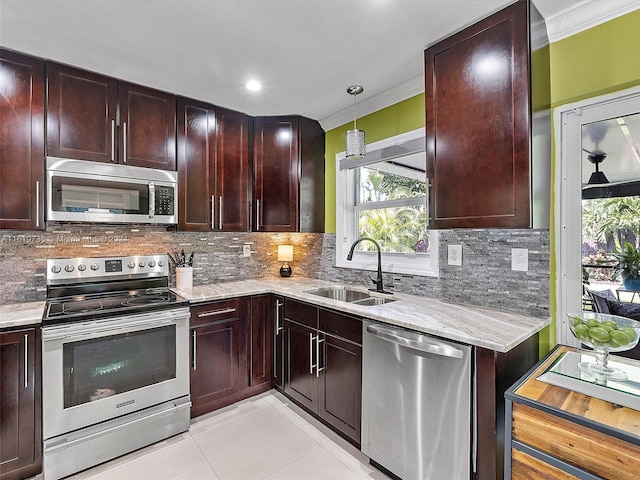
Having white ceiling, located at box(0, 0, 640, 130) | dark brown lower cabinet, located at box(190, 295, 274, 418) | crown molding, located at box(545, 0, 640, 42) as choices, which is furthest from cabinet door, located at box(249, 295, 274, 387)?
crown molding, located at box(545, 0, 640, 42)

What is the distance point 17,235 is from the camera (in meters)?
2.23

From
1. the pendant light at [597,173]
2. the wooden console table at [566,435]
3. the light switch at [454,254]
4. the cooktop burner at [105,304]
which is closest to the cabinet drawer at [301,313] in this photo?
the cooktop burner at [105,304]

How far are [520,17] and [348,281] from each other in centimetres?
217

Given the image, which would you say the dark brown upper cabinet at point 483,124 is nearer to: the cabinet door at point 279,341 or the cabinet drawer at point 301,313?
the cabinet drawer at point 301,313

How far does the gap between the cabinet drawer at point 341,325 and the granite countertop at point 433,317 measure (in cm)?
6

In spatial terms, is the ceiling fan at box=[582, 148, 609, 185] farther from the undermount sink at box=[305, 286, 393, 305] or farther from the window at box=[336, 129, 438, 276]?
the undermount sink at box=[305, 286, 393, 305]

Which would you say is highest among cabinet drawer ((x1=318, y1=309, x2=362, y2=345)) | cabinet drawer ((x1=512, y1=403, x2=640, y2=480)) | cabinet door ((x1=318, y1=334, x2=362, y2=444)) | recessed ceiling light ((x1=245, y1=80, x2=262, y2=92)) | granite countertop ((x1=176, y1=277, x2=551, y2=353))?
recessed ceiling light ((x1=245, y1=80, x2=262, y2=92))

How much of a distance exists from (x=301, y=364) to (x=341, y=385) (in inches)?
17.7

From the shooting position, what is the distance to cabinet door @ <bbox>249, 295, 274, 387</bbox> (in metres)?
2.70

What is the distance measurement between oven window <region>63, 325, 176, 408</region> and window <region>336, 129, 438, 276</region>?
163cm

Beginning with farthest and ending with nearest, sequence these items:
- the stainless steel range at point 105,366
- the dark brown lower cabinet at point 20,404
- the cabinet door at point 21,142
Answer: the cabinet door at point 21,142
the stainless steel range at point 105,366
the dark brown lower cabinet at point 20,404

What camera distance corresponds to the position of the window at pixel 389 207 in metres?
2.53

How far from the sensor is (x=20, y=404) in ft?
5.86

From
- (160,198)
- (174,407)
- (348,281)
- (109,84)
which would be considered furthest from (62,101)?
(348,281)
